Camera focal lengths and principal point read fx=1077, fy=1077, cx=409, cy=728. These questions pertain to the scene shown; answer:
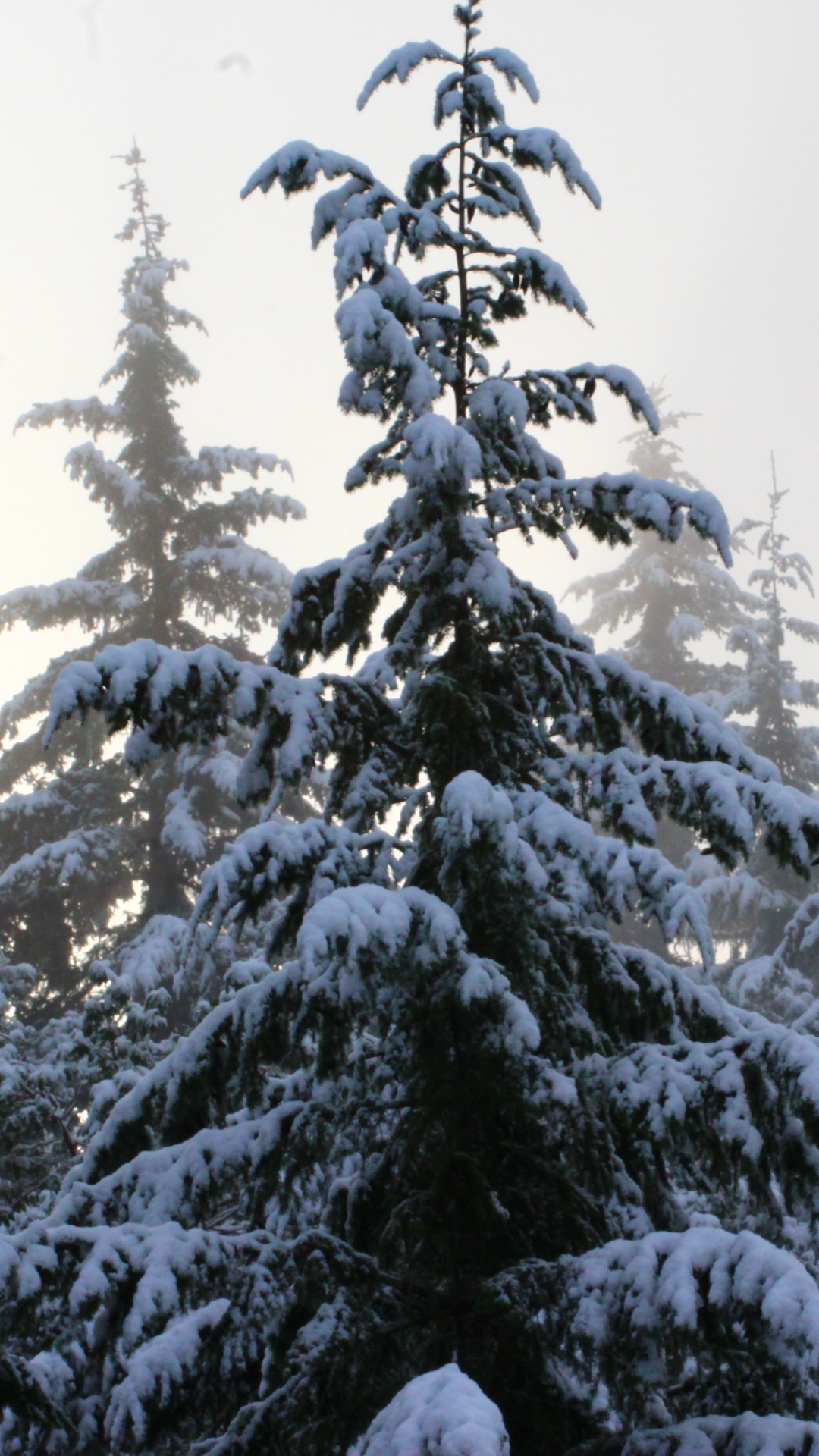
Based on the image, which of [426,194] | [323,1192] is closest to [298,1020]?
[323,1192]

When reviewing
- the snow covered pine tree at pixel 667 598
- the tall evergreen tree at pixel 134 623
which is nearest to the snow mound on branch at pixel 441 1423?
the tall evergreen tree at pixel 134 623

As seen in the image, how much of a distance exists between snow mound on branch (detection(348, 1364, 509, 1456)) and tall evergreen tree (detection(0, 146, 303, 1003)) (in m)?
14.3

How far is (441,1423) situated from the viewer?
268 centimetres

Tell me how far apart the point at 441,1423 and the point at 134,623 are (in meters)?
18.2

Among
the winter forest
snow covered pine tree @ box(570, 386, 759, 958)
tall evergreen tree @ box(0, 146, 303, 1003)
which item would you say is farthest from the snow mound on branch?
snow covered pine tree @ box(570, 386, 759, 958)

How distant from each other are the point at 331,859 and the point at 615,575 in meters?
27.0

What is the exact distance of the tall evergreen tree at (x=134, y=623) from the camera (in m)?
17.9

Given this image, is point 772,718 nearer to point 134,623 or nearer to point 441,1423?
point 134,623

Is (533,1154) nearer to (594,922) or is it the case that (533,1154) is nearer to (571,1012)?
(571,1012)

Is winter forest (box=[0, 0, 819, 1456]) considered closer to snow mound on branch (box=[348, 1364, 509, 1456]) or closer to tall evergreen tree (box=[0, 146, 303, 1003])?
snow mound on branch (box=[348, 1364, 509, 1456])

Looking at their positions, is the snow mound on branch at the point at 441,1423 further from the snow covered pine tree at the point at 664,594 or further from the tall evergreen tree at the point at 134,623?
the snow covered pine tree at the point at 664,594

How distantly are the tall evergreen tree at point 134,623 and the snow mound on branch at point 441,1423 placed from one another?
14.3 metres

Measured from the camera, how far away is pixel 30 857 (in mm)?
17047

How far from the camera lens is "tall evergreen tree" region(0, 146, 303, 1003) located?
17.9 metres
